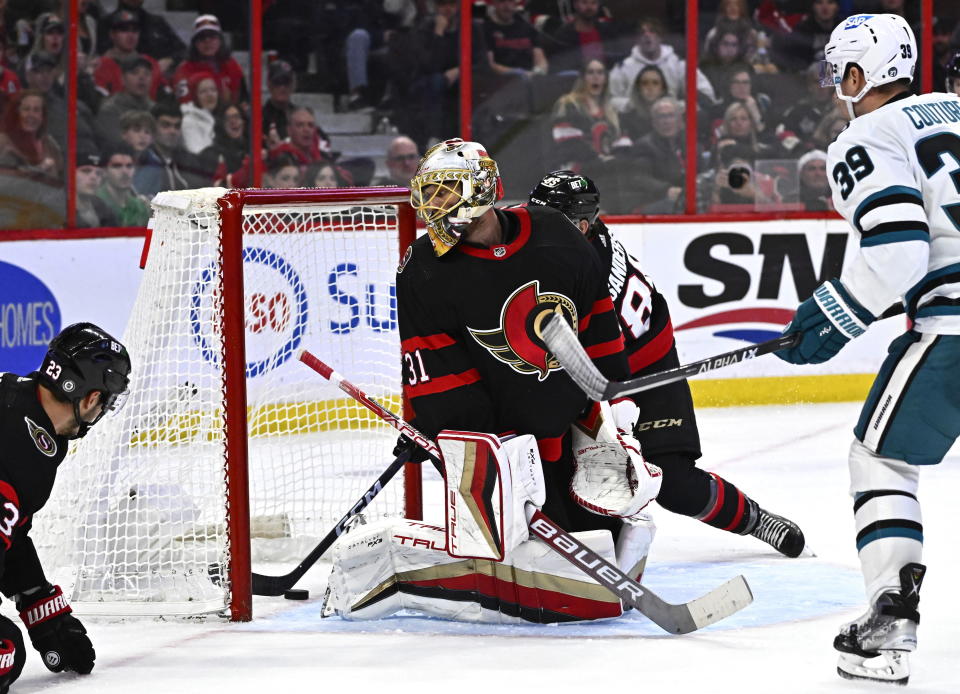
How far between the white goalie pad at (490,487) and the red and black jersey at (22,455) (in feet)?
2.45

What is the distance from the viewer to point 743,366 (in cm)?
639

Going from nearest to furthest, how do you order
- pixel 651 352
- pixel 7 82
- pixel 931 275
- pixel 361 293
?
pixel 931 275
pixel 651 352
pixel 361 293
pixel 7 82

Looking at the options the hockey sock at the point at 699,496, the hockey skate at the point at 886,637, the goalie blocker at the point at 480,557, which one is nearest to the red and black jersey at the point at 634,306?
the hockey sock at the point at 699,496

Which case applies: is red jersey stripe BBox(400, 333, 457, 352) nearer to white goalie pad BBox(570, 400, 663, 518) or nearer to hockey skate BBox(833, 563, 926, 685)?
white goalie pad BBox(570, 400, 663, 518)

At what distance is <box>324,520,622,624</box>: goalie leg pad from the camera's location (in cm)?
309

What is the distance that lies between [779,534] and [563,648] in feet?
3.25

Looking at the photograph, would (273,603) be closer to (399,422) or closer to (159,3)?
(399,422)

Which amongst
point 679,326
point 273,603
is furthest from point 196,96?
point 273,603

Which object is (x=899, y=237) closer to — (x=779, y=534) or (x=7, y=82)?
(x=779, y=534)

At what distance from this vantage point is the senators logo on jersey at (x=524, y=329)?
302 cm

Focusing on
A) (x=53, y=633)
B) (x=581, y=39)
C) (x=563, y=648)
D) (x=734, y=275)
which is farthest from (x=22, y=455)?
(x=581, y=39)

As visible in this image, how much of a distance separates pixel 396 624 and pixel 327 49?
143 inches

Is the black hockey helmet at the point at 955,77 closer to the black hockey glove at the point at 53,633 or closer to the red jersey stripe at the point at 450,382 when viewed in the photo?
the red jersey stripe at the point at 450,382

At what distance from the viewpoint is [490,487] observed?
293 centimetres
